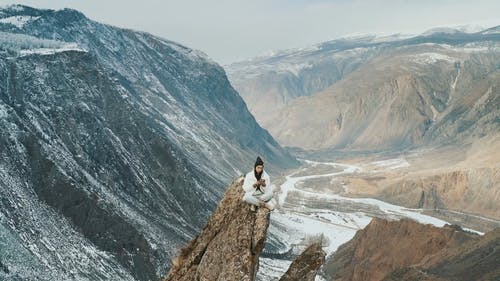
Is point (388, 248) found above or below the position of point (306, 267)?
below

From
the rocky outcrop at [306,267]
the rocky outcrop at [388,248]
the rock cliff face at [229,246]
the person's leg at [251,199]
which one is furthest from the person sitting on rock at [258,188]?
the rocky outcrop at [388,248]

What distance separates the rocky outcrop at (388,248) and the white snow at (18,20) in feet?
261

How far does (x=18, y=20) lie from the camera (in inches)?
5674

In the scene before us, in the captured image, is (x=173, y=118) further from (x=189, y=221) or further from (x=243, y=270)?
(x=243, y=270)

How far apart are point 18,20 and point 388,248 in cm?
9155

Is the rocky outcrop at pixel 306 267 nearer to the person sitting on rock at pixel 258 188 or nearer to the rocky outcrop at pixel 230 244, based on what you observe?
the rocky outcrop at pixel 230 244

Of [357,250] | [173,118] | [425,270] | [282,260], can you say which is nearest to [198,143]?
[173,118]

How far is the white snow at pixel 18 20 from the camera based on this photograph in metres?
138

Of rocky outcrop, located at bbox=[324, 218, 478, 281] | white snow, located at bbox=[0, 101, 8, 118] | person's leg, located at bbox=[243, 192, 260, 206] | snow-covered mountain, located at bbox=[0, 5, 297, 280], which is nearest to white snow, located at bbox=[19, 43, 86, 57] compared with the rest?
snow-covered mountain, located at bbox=[0, 5, 297, 280]

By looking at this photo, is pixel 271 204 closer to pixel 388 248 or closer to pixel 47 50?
pixel 388 248

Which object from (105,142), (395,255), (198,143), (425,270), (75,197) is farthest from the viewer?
(198,143)

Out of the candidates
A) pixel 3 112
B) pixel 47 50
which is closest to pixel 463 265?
pixel 3 112

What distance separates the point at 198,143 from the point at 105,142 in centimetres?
7856

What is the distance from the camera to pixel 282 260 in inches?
4604
